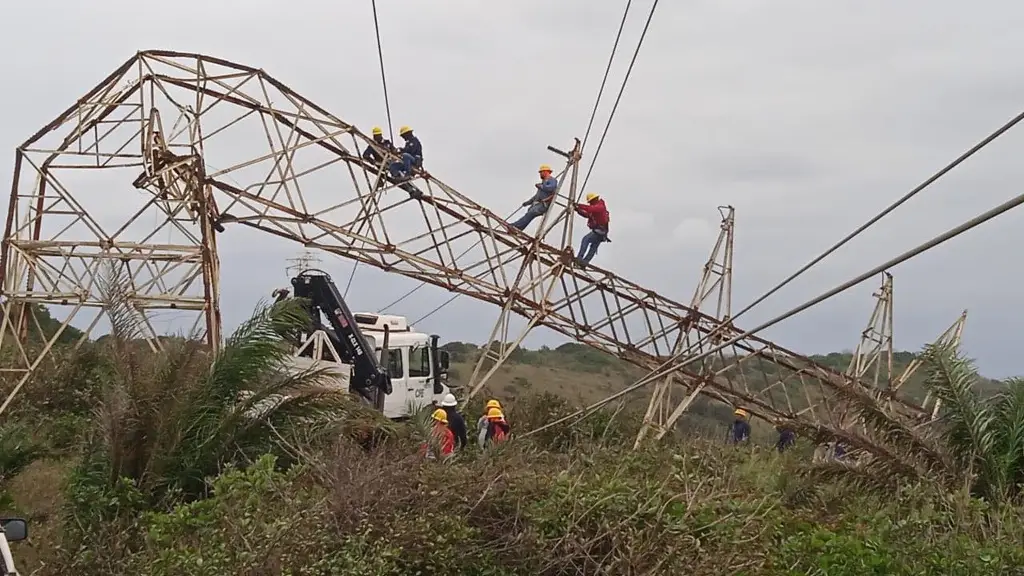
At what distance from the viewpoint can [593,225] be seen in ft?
63.7

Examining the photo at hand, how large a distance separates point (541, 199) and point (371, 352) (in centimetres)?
430

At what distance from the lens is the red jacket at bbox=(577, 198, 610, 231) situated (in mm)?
19219

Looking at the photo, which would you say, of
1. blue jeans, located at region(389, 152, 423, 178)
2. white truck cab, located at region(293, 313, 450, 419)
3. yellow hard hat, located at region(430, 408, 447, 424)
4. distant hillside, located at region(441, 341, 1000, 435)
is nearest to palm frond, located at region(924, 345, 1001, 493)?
yellow hard hat, located at region(430, 408, 447, 424)

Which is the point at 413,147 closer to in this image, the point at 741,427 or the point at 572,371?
the point at 741,427

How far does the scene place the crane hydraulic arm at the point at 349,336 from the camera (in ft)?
58.2

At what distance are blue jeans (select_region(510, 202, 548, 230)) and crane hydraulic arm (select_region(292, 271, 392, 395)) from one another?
3.65 metres

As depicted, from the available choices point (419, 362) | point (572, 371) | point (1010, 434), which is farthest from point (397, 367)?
point (572, 371)

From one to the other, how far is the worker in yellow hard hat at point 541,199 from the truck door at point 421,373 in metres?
2.88

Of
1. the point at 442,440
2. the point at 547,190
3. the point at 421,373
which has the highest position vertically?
the point at 547,190

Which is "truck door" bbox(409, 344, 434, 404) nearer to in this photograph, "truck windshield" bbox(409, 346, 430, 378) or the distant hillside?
"truck windshield" bbox(409, 346, 430, 378)

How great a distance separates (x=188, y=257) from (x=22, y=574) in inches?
289

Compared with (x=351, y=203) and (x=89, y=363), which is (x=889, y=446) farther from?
(x=89, y=363)

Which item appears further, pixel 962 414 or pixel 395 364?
pixel 395 364

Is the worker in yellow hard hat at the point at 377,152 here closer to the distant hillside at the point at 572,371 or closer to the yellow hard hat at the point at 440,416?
the yellow hard hat at the point at 440,416
